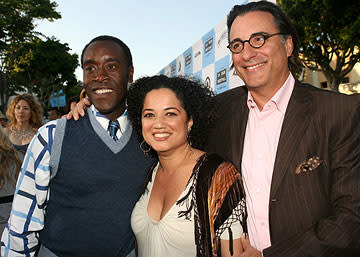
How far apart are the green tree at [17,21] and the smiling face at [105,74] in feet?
70.9

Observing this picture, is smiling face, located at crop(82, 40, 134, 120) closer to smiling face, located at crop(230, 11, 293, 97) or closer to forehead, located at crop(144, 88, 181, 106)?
forehead, located at crop(144, 88, 181, 106)

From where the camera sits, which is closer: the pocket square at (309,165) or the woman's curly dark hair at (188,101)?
the pocket square at (309,165)

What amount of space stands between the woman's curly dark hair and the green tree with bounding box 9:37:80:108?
24470 millimetres

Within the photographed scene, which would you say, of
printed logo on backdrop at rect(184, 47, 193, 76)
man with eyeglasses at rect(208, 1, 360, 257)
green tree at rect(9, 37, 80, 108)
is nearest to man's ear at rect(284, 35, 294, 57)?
man with eyeglasses at rect(208, 1, 360, 257)

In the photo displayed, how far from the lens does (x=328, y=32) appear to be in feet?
54.9

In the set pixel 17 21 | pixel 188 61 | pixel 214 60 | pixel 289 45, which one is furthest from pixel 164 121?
→ pixel 17 21

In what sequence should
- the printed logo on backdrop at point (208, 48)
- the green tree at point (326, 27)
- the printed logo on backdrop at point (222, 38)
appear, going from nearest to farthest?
the printed logo on backdrop at point (222, 38)
the printed logo on backdrop at point (208, 48)
the green tree at point (326, 27)

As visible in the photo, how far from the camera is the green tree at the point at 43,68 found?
25.2 meters

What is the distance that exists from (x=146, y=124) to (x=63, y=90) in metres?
35.2

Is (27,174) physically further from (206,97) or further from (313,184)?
(313,184)

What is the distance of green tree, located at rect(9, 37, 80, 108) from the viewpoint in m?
25.2

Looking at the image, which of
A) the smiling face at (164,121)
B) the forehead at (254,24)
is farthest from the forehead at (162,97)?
the forehead at (254,24)

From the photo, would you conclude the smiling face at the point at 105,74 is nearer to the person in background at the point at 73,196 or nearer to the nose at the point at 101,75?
the nose at the point at 101,75

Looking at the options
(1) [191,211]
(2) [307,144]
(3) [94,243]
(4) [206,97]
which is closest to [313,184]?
(2) [307,144]
